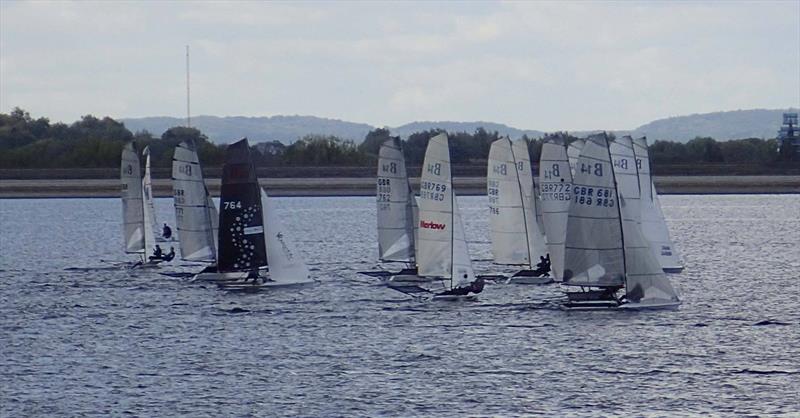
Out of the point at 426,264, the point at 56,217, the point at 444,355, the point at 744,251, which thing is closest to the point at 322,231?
the point at 744,251

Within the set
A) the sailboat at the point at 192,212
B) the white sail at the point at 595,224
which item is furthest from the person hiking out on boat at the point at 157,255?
the white sail at the point at 595,224

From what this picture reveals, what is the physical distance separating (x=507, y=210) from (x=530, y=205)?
171 cm

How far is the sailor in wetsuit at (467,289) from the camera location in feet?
144

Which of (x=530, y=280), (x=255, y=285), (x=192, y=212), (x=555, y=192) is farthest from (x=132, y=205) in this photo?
(x=555, y=192)

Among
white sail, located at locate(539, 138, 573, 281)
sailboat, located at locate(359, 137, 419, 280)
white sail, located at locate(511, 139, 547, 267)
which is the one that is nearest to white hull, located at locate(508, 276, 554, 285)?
white sail, located at locate(511, 139, 547, 267)

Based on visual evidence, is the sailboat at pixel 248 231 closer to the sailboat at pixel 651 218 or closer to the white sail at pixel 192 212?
the white sail at pixel 192 212

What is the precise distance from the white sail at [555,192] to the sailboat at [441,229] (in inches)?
172

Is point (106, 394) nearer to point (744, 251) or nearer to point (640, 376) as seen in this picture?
point (640, 376)

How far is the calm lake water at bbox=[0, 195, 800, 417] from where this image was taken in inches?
1197

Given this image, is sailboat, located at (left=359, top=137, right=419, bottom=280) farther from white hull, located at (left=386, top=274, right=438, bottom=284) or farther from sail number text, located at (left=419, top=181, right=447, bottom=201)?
sail number text, located at (left=419, top=181, right=447, bottom=201)

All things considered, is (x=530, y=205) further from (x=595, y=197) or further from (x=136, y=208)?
(x=136, y=208)

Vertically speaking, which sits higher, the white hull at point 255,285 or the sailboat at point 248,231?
the sailboat at point 248,231

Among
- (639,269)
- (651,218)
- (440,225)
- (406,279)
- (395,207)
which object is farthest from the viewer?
(395,207)

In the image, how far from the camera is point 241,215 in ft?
159
